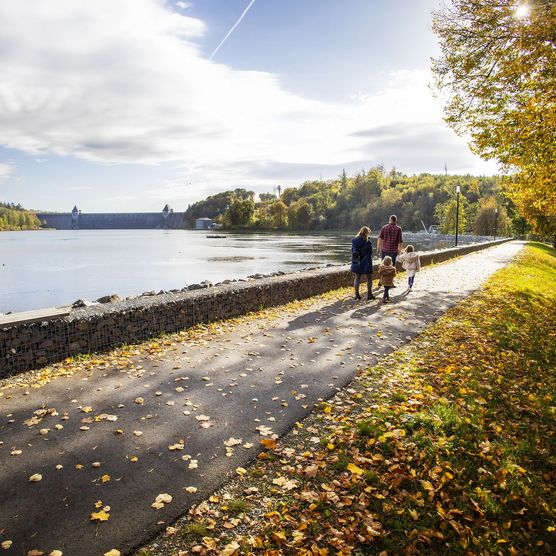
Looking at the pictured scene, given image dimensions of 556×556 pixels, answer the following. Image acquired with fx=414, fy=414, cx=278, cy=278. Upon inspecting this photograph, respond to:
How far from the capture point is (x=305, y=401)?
5.59m

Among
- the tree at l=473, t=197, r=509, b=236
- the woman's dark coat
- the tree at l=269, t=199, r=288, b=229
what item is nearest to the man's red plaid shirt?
the woman's dark coat

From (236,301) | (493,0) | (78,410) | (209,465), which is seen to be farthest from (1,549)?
(493,0)

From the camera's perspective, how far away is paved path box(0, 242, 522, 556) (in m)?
3.40

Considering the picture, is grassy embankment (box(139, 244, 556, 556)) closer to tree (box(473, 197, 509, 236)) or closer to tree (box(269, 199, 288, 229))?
tree (box(473, 197, 509, 236))

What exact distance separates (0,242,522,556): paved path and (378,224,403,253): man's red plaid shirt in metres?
5.63

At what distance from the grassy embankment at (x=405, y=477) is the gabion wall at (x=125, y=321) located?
4.20 m

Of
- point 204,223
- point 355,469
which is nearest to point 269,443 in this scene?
point 355,469

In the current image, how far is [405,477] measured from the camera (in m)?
3.94

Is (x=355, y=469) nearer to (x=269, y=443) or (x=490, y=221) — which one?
(x=269, y=443)

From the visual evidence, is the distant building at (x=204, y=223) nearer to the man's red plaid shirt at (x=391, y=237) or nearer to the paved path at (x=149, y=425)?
the man's red plaid shirt at (x=391, y=237)

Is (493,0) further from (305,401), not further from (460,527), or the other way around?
(460,527)

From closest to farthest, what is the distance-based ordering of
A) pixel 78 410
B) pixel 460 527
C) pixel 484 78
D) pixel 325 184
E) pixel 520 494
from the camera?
pixel 460 527 → pixel 520 494 → pixel 78 410 → pixel 484 78 → pixel 325 184

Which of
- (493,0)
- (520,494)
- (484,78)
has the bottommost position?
(520,494)

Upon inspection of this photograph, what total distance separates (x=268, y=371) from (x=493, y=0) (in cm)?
1212
